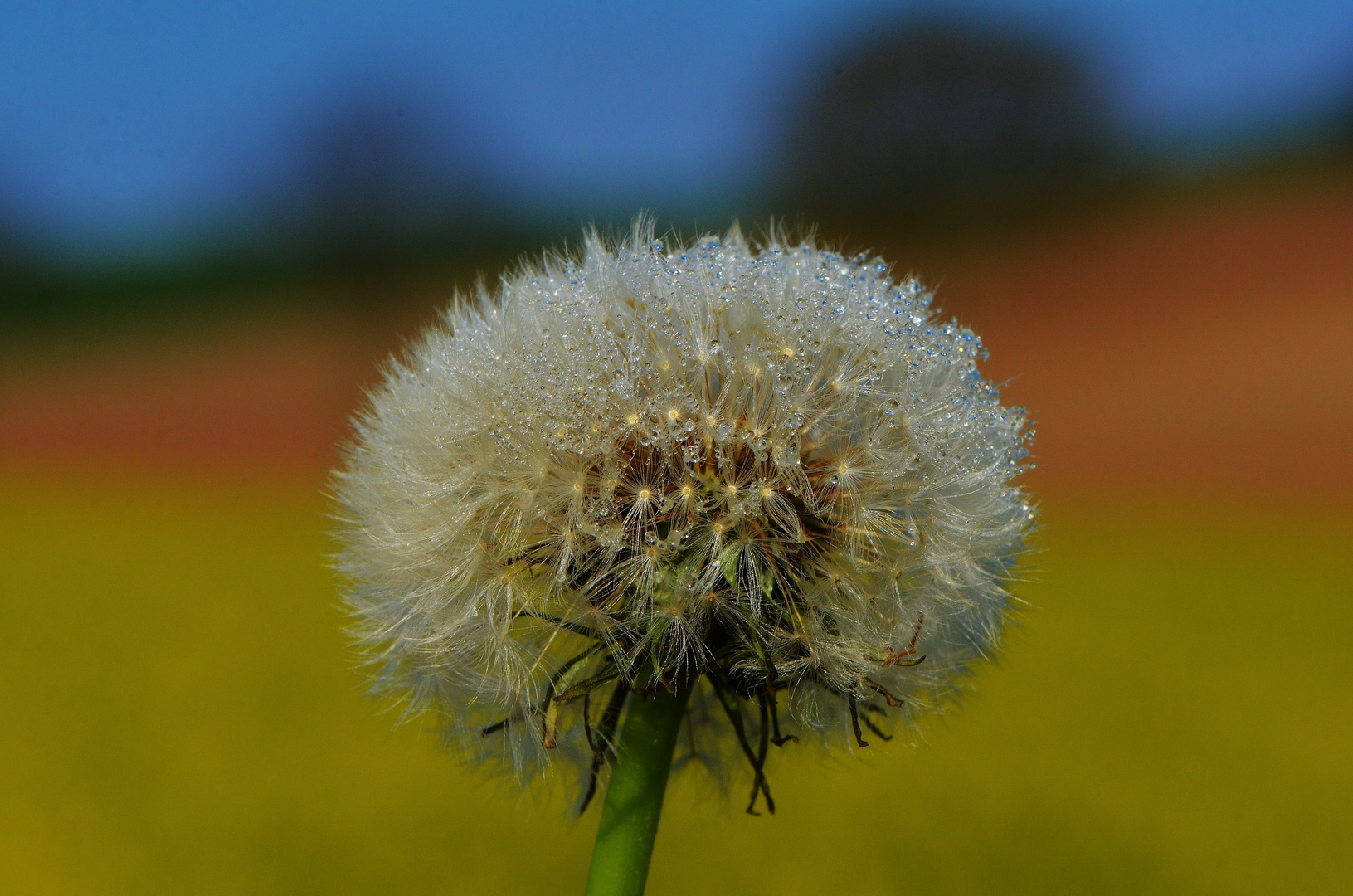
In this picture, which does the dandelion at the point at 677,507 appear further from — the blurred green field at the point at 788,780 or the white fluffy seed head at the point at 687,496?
the blurred green field at the point at 788,780

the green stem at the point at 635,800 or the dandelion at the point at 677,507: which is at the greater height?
the dandelion at the point at 677,507

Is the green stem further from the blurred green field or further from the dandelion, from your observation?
the blurred green field

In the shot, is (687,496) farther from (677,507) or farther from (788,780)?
(788,780)

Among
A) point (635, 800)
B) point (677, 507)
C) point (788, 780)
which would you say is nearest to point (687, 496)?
point (677, 507)

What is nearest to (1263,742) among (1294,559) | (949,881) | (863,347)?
(949,881)

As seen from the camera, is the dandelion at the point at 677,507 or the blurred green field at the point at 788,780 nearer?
the dandelion at the point at 677,507

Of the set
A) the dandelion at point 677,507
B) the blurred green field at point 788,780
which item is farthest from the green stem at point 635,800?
the blurred green field at point 788,780

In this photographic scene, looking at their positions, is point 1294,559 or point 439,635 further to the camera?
point 1294,559

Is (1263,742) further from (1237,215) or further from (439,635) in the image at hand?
(1237,215)
